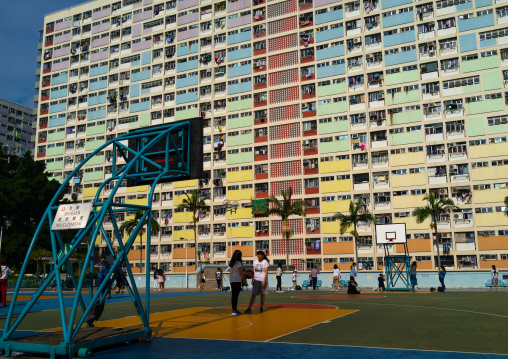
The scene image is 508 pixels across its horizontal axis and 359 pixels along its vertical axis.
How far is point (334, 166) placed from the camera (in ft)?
210

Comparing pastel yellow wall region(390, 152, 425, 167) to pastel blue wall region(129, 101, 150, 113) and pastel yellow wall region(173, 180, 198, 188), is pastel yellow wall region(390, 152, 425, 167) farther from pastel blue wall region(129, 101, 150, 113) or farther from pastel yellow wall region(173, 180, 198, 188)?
pastel blue wall region(129, 101, 150, 113)

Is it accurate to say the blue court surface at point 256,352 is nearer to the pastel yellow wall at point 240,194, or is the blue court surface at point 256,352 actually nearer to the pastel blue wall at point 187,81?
the pastel yellow wall at point 240,194

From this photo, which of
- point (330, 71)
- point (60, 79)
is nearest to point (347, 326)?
point (330, 71)

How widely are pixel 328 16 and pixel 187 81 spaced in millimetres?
25463

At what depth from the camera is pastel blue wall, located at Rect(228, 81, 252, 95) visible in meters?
71.8

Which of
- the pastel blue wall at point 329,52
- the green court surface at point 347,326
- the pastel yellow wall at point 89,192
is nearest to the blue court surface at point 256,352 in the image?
the green court surface at point 347,326

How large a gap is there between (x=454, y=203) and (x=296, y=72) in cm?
2906

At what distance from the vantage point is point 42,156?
8912 cm

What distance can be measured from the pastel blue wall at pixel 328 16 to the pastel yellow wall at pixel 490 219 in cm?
3390

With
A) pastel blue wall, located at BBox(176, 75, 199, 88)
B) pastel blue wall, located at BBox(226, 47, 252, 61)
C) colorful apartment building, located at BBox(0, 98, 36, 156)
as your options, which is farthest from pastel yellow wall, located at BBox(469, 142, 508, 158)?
colorful apartment building, located at BBox(0, 98, 36, 156)

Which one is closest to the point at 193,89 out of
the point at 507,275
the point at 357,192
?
the point at 357,192

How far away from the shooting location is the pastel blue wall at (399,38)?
61875 mm

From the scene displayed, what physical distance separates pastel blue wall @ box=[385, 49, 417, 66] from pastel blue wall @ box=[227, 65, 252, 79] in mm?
21334

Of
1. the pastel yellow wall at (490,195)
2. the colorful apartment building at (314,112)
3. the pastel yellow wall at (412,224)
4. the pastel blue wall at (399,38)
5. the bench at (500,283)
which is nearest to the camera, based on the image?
the bench at (500,283)
